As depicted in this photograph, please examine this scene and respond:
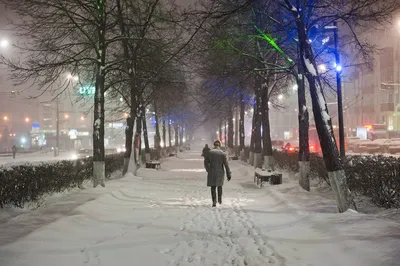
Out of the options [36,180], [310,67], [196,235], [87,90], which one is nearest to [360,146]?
[87,90]

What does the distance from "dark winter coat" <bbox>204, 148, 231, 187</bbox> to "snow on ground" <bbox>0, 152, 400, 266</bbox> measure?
75 centimetres

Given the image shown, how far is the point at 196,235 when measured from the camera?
821 centimetres

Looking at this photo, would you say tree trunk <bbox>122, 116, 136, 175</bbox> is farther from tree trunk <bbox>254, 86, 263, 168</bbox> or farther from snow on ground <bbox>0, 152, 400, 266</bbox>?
snow on ground <bbox>0, 152, 400, 266</bbox>

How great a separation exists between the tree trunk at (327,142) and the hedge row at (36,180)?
26.6 feet

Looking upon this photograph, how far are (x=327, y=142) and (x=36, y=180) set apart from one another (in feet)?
27.5

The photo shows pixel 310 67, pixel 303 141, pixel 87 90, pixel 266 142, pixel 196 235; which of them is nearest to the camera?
pixel 196 235

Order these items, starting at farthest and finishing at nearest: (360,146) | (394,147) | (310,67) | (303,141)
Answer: (360,146) < (394,147) < (303,141) < (310,67)

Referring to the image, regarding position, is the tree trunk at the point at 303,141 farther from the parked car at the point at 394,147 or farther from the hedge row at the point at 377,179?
the parked car at the point at 394,147

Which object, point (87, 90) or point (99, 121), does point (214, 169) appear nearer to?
point (99, 121)

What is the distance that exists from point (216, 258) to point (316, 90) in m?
5.95

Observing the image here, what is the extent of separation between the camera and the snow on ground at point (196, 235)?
632cm

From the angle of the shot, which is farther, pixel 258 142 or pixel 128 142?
pixel 258 142

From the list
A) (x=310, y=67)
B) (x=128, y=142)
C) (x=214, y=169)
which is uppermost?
(x=310, y=67)

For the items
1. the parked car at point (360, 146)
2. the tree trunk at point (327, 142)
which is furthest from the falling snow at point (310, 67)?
the parked car at point (360, 146)
